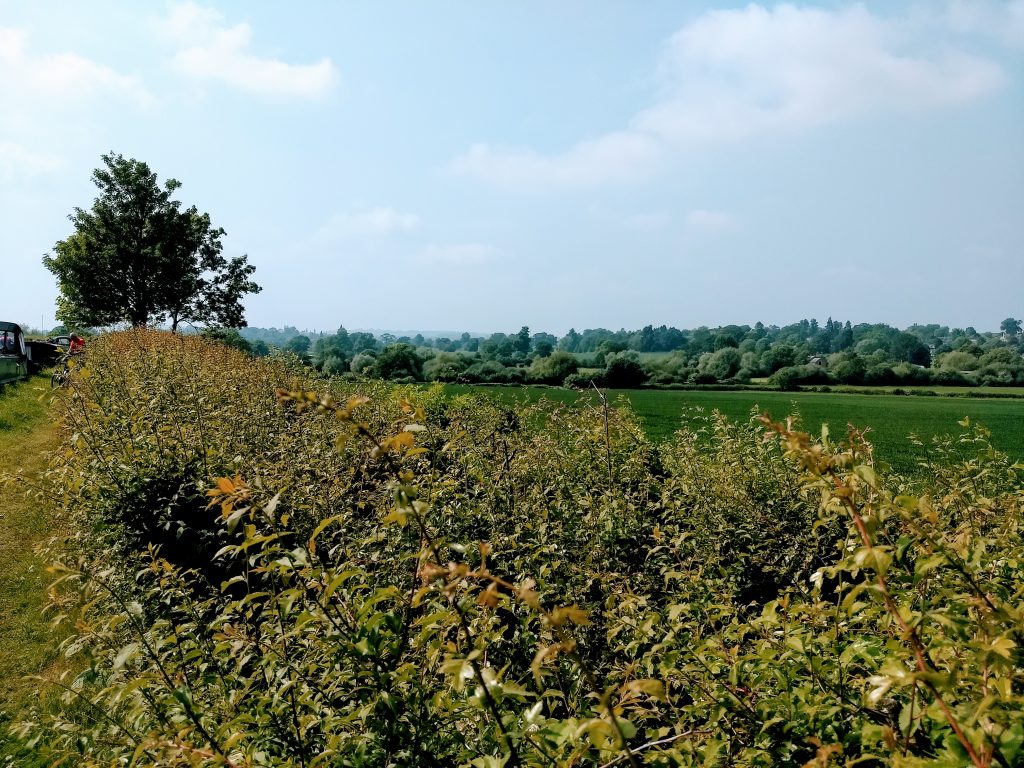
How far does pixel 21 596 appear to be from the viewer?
647 cm

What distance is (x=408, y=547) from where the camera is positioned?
3686mm

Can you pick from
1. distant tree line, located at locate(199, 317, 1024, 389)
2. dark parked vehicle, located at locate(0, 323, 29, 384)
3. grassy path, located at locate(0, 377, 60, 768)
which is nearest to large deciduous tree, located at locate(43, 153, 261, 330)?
distant tree line, located at locate(199, 317, 1024, 389)

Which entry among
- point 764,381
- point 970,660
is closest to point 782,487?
point 970,660

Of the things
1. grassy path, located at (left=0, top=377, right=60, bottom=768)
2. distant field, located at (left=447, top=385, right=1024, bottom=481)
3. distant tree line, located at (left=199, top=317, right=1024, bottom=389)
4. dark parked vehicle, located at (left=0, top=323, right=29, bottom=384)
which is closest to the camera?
grassy path, located at (left=0, top=377, right=60, bottom=768)

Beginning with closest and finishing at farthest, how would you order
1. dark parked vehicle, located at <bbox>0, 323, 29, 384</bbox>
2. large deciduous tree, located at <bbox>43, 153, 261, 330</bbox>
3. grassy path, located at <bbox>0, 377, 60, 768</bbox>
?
1. grassy path, located at <bbox>0, 377, 60, 768</bbox>
2. dark parked vehicle, located at <bbox>0, 323, 29, 384</bbox>
3. large deciduous tree, located at <bbox>43, 153, 261, 330</bbox>

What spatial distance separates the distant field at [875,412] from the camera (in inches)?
967

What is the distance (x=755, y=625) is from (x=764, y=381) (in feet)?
218

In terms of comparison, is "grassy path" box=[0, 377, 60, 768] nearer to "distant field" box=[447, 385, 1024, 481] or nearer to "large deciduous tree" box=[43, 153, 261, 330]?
"distant field" box=[447, 385, 1024, 481]

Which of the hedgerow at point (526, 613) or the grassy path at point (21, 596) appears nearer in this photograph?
the hedgerow at point (526, 613)

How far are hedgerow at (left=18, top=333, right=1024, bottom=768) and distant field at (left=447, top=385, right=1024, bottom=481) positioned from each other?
14.5 m

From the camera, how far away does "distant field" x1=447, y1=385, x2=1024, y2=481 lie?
80.6 ft

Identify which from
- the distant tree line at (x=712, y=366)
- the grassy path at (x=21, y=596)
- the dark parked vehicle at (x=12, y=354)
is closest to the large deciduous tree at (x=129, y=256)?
the distant tree line at (x=712, y=366)

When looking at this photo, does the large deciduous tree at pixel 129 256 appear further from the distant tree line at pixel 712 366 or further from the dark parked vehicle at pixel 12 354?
the dark parked vehicle at pixel 12 354

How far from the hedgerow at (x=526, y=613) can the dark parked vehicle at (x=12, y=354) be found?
16170 millimetres
